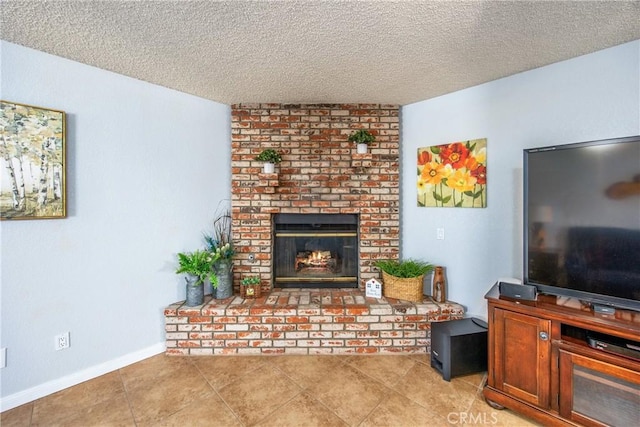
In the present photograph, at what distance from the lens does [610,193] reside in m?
1.32

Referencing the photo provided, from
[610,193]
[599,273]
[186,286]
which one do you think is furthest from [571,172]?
[186,286]

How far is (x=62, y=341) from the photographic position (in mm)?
1778

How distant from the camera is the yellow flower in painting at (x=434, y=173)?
2.38 m

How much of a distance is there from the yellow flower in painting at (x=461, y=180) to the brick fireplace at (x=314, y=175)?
0.50m

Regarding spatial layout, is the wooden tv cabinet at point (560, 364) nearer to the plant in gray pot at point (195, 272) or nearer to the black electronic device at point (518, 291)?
the black electronic device at point (518, 291)

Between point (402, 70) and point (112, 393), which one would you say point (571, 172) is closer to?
point (402, 70)

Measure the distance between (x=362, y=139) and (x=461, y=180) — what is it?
0.96m

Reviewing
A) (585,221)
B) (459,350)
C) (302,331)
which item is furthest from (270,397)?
(585,221)

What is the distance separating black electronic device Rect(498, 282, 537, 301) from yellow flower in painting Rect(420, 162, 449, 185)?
3.67 ft

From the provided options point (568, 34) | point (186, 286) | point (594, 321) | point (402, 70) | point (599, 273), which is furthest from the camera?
point (186, 286)

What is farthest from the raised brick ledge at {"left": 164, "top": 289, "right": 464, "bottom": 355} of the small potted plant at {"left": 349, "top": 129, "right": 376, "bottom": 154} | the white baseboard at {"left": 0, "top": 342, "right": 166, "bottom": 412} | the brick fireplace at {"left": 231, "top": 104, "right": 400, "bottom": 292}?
the small potted plant at {"left": 349, "top": 129, "right": 376, "bottom": 154}

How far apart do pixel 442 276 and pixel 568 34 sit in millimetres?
1851

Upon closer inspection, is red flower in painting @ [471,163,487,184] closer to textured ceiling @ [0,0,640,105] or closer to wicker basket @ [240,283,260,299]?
textured ceiling @ [0,0,640,105]

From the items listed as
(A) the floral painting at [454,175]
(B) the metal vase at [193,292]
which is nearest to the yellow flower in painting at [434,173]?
(A) the floral painting at [454,175]
